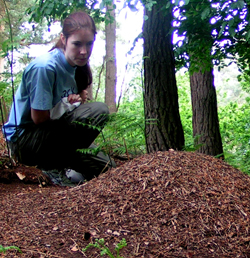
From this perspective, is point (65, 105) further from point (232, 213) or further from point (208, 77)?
point (208, 77)

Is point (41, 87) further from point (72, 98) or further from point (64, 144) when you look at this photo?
point (64, 144)

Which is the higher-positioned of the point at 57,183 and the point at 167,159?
the point at 167,159

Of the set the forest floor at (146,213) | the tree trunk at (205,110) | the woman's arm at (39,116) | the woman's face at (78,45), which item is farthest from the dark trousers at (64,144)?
the tree trunk at (205,110)

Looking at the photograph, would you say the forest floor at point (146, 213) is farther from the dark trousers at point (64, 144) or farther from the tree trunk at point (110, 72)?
the tree trunk at point (110, 72)

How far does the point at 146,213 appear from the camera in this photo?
203 cm

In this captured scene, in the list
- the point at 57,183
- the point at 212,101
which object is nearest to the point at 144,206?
the point at 57,183

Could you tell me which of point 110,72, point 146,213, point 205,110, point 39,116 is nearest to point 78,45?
point 39,116

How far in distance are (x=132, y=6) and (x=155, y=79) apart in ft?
2.79

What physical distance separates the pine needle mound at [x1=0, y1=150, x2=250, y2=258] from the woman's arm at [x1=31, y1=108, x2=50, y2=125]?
3.42ft

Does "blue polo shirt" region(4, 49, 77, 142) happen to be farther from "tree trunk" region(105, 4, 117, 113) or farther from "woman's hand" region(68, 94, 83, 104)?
"tree trunk" region(105, 4, 117, 113)

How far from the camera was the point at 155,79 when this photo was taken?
308 cm

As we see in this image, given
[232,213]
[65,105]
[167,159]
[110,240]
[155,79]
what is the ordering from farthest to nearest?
1. [65,105]
2. [155,79]
3. [167,159]
4. [232,213]
5. [110,240]

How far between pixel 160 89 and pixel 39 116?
1420 mm

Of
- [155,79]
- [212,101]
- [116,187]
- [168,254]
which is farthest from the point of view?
[212,101]
